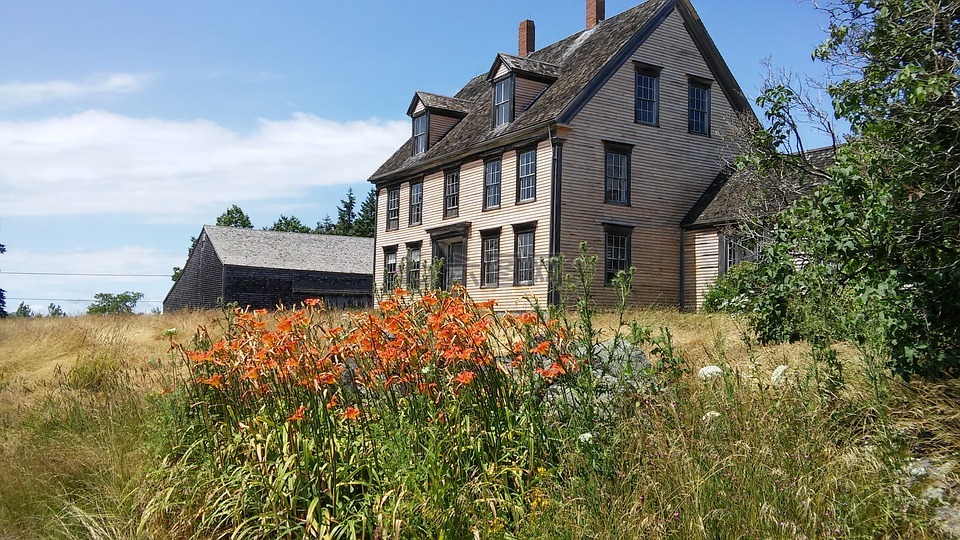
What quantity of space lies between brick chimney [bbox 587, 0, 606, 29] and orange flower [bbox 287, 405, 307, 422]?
84.4ft

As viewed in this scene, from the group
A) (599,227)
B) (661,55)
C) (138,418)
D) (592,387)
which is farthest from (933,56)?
(661,55)

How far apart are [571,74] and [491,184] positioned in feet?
13.5

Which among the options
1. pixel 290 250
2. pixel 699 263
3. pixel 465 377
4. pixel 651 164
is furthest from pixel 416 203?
pixel 465 377

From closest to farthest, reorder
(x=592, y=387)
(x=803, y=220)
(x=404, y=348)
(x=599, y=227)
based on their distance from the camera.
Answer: (x=592, y=387) < (x=404, y=348) < (x=803, y=220) < (x=599, y=227)

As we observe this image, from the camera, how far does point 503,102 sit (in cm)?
2625

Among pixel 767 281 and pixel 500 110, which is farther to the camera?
pixel 500 110

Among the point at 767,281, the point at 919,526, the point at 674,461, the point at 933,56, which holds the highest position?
the point at 933,56

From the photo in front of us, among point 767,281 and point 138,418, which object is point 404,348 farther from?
point 767,281

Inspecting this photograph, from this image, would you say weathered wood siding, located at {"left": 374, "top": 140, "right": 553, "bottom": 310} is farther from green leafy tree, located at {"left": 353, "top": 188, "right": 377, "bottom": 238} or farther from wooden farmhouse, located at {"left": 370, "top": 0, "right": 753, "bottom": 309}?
green leafy tree, located at {"left": 353, "top": 188, "right": 377, "bottom": 238}

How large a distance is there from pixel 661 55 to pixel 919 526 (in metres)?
22.2

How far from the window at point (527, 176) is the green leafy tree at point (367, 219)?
41.6 meters

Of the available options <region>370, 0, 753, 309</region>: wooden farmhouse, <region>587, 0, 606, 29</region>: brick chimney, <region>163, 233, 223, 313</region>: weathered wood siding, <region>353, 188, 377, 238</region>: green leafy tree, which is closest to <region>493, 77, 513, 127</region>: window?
<region>370, 0, 753, 309</region>: wooden farmhouse

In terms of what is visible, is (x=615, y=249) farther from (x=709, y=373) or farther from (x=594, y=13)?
(x=709, y=373)

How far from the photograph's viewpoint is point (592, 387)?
17.6 ft
